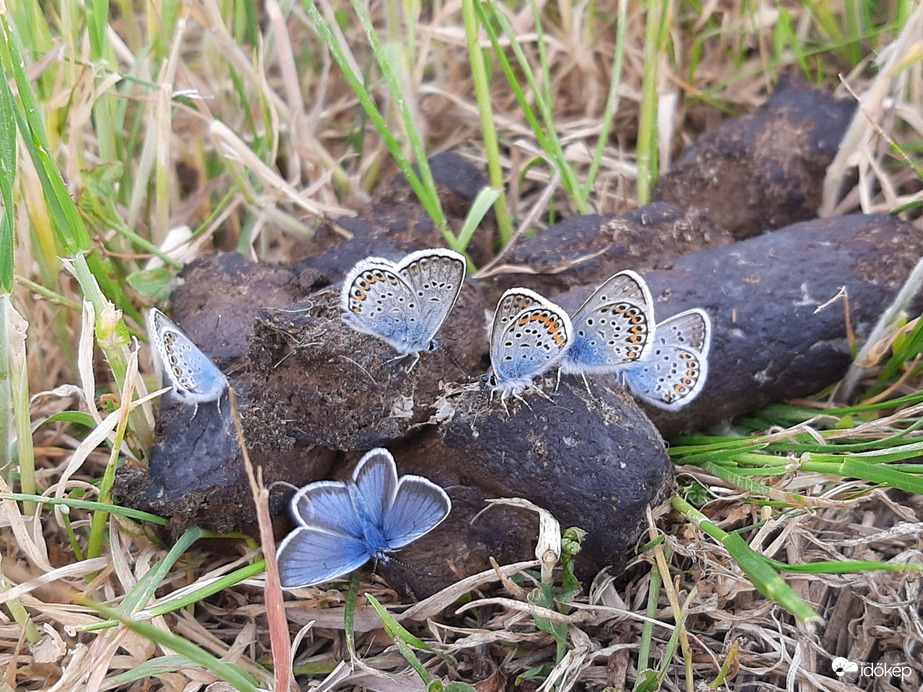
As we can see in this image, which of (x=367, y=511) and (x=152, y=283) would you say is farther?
(x=152, y=283)

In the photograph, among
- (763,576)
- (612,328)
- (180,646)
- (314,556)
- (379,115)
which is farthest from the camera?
(379,115)

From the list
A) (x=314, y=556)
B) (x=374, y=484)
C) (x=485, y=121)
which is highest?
(x=485, y=121)

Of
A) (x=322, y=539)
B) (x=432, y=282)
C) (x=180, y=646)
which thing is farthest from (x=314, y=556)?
(x=432, y=282)

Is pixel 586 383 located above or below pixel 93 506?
above

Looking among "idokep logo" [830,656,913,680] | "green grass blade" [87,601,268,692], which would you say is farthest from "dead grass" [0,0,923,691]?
"green grass blade" [87,601,268,692]

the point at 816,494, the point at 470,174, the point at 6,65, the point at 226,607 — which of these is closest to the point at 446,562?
the point at 226,607

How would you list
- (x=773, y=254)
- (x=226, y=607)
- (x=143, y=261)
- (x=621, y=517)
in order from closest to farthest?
(x=621, y=517) < (x=226, y=607) < (x=773, y=254) < (x=143, y=261)

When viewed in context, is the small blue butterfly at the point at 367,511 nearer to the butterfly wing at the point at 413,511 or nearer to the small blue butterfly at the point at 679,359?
the butterfly wing at the point at 413,511

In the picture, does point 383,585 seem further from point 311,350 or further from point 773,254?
point 773,254

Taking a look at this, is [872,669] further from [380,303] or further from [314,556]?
[380,303]
